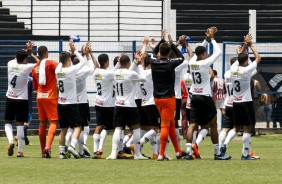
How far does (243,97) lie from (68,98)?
3561 millimetres

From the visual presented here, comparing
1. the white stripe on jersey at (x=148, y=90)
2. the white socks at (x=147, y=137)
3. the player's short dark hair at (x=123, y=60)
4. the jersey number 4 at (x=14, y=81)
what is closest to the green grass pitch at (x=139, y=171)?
the white socks at (x=147, y=137)

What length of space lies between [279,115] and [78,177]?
18890 millimetres

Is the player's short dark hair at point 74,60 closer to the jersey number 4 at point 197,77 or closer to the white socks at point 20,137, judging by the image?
the white socks at point 20,137

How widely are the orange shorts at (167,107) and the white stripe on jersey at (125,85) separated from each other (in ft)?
2.69

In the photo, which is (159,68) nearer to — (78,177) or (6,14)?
(78,177)

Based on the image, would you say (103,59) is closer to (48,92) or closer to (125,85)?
(125,85)

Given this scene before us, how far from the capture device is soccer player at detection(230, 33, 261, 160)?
2136 cm

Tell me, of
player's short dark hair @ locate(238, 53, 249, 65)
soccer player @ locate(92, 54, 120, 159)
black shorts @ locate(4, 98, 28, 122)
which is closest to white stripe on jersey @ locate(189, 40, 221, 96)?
player's short dark hair @ locate(238, 53, 249, 65)

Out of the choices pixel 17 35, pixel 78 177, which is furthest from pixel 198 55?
pixel 17 35

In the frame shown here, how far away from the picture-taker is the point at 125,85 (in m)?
21.4

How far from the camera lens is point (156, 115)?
22422 mm

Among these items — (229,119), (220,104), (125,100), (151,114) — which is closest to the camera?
(125,100)

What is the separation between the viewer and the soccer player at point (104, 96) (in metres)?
22.4

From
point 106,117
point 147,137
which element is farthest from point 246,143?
point 106,117
